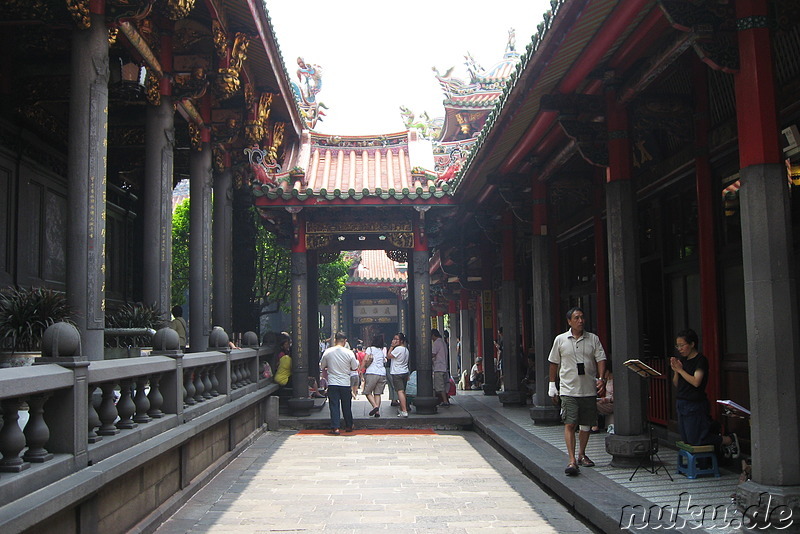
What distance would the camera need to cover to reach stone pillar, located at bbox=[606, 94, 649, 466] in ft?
24.7

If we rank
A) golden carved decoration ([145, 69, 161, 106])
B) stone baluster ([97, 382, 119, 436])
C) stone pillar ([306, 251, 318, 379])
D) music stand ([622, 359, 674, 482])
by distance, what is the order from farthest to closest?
stone pillar ([306, 251, 318, 379]) → golden carved decoration ([145, 69, 161, 106]) → music stand ([622, 359, 674, 482]) → stone baluster ([97, 382, 119, 436])

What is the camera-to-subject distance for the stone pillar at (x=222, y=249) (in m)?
12.8

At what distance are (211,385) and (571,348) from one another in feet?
13.9

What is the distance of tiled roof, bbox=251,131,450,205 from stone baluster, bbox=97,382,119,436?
8.59 metres

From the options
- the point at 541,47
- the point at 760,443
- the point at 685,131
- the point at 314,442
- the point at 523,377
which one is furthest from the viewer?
the point at 523,377

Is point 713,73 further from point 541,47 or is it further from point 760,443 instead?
point 760,443

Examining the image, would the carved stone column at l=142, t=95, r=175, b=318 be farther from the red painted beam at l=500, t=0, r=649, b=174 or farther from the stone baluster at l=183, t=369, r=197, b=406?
the red painted beam at l=500, t=0, r=649, b=174

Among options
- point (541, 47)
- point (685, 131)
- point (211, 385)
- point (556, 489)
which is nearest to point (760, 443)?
point (556, 489)

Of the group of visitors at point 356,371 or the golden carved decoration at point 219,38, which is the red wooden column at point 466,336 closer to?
the group of visitors at point 356,371

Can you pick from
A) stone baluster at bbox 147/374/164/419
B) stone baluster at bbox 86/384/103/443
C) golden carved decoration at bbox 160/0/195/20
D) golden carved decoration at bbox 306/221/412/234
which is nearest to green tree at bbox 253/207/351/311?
golden carved decoration at bbox 306/221/412/234

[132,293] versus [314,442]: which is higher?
[132,293]

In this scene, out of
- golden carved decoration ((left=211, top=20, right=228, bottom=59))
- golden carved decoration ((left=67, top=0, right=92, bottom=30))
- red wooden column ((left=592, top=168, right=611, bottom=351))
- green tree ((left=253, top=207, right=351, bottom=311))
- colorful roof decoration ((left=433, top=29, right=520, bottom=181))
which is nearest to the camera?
golden carved decoration ((left=67, top=0, right=92, bottom=30))

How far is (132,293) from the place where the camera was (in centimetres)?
1422

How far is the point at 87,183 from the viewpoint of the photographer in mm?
6973
